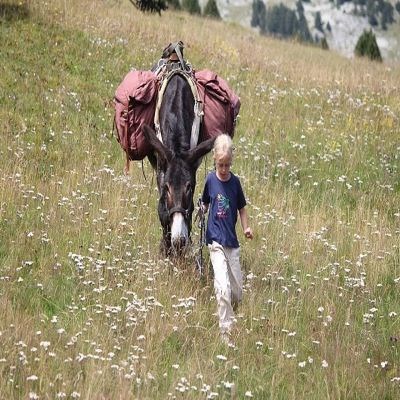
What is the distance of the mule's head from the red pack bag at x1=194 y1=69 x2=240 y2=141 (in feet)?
3.94

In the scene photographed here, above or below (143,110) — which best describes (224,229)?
below

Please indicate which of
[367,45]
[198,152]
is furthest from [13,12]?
[367,45]

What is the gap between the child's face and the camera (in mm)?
7159

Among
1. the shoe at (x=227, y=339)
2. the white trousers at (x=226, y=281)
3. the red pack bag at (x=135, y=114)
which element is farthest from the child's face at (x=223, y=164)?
the red pack bag at (x=135, y=114)

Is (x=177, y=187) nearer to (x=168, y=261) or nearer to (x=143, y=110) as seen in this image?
(x=168, y=261)

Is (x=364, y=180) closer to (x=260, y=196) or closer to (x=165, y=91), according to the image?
(x=260, y=196)

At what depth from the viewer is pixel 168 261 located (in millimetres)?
7898

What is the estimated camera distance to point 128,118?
8883 mm

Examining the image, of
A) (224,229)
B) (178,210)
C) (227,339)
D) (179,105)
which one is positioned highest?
(179,105)

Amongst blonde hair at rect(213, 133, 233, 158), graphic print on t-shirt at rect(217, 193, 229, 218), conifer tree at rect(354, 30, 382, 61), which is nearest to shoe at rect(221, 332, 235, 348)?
graphic print on t-shirt at rect(217, 193, 229, 218)

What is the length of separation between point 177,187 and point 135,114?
1796 mm

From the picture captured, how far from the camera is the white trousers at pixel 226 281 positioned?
701cm

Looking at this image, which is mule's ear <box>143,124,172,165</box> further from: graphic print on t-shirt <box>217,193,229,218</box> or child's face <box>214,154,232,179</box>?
graphic print on t-shirt <box>217,193,229,218</box>

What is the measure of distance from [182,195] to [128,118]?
1.90 metres
